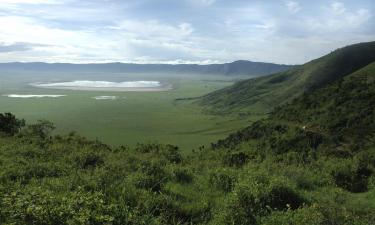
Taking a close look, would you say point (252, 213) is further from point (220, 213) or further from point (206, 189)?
point (206, 189)

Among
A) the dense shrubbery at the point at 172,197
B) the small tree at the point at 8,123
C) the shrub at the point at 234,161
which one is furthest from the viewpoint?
the small tree at the point at 8,123

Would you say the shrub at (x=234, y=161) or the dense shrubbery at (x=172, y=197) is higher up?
the dense shrubbery at (x=172, y=197)

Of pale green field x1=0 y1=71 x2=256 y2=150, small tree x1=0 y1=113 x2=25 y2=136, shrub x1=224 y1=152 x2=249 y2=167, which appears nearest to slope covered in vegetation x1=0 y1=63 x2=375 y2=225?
shrub x1=224 y1=152 x2=249 y2=167

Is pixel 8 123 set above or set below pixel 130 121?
above

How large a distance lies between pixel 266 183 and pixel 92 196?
5.20 metres

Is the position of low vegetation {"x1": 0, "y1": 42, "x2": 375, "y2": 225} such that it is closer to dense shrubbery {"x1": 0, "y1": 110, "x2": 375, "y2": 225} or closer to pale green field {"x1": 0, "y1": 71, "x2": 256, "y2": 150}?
dense shrubbery {"x1": 0, "y1": 110, "x2": 375, "y2": 225}

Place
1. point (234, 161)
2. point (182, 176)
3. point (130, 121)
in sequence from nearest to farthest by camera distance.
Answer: point (182, 176) → point (234, 161) → point (130, 121)

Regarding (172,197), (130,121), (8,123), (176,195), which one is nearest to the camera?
(172,197)

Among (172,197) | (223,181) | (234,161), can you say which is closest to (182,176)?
(223,181)

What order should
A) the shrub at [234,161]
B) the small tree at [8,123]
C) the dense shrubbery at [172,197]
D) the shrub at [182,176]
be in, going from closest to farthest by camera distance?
the dense shrubbery at [172,197], the shrub at [182,176], the shrub at [234,161], the small tree at [8,123]

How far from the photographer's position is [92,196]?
987 cm

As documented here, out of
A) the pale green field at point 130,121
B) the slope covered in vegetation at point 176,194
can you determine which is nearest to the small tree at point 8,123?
the slope covered in vegetation at point 176,194

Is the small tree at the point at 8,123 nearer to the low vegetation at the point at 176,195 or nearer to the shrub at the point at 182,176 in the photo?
the low vegetation at the point at 176,195

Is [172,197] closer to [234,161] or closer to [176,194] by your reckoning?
[176,194]
